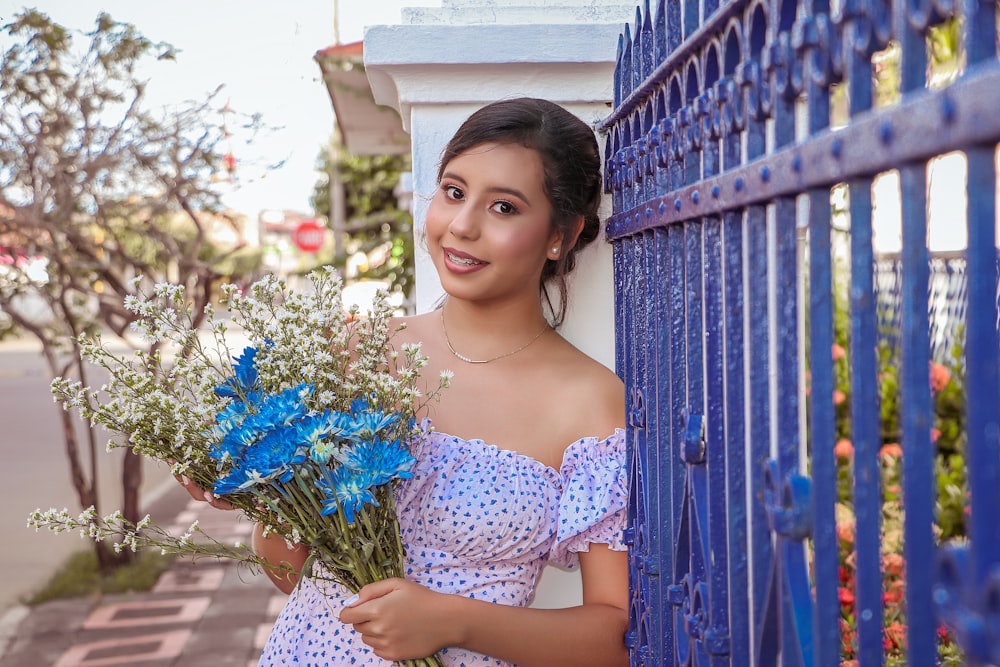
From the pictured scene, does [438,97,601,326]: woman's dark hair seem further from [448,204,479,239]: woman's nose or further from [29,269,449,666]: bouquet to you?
[29,269,449,666]: bouquet

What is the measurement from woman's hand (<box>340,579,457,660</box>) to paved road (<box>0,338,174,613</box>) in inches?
135

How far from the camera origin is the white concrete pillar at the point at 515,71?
214cm

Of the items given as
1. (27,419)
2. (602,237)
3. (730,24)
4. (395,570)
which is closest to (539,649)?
(395,570)

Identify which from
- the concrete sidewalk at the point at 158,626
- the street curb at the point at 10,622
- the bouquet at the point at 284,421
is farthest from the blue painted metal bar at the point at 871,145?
the street curb at the point at 10,622

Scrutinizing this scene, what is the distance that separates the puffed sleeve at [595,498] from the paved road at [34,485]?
3.43 m

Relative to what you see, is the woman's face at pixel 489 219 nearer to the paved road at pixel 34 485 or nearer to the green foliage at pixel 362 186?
the paved road at pixel 34 485

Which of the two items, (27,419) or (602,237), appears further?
(27,419)

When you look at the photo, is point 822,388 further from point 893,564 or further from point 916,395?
point 893,564

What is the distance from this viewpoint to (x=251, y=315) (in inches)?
67.9

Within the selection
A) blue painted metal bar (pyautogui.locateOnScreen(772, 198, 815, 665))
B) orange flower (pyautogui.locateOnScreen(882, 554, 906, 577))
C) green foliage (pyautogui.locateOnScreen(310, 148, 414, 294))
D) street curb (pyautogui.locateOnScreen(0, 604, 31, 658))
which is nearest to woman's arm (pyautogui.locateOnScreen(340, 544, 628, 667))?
blue painted metal bar (pyautogui.locateOnScreen(772, 198, 815, 665))

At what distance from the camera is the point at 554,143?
194 cm

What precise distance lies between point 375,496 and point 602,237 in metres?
0.88

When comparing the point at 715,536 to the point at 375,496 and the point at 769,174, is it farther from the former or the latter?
the point at 375,496

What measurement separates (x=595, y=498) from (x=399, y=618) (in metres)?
0.44
